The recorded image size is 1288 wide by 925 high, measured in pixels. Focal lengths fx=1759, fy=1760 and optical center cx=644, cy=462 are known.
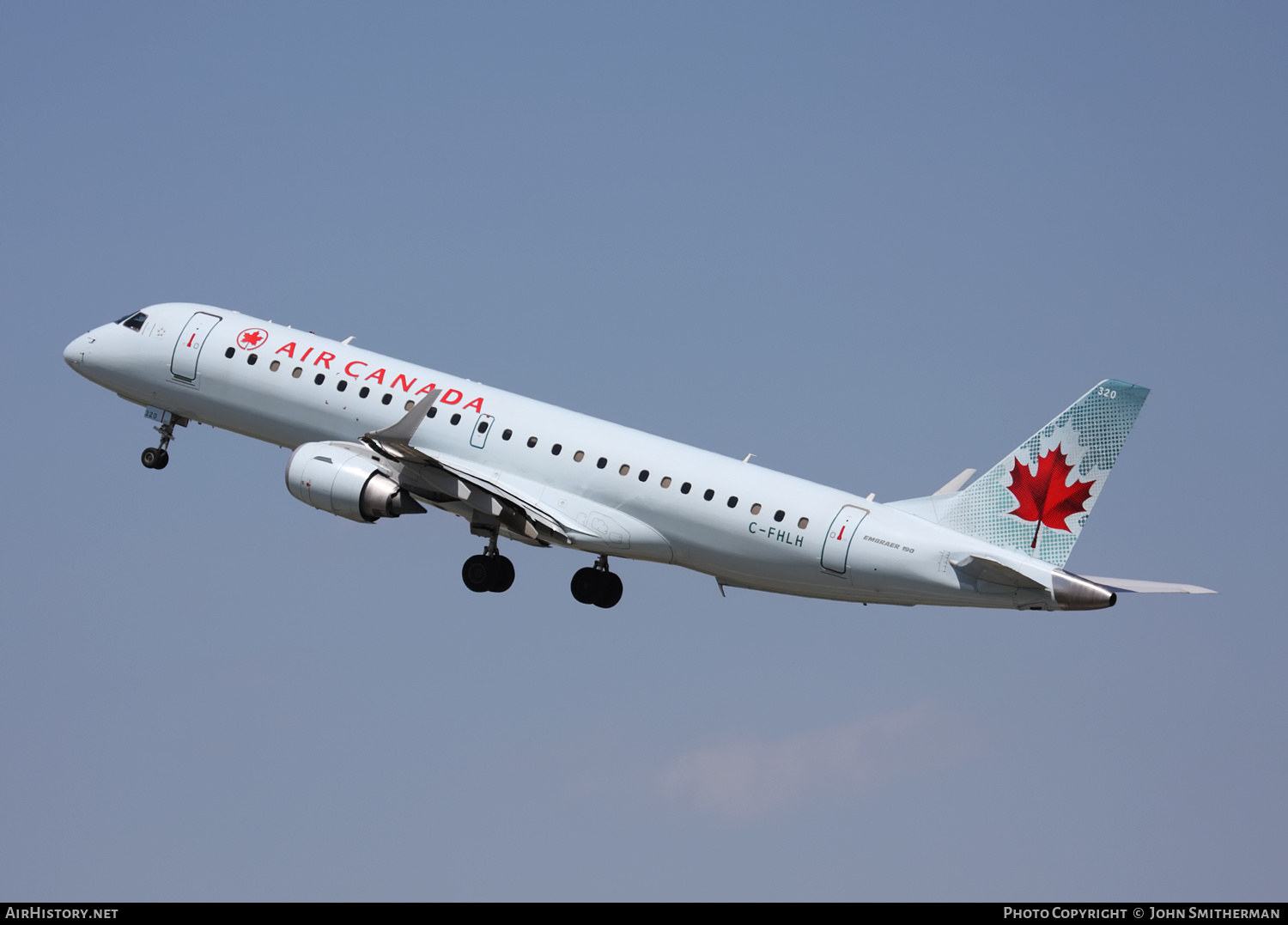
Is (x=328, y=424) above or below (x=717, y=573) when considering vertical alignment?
above

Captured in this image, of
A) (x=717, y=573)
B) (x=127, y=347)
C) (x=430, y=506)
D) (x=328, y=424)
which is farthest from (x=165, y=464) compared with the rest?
(x=717, y=573)

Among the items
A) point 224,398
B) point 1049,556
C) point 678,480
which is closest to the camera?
point 1049,556

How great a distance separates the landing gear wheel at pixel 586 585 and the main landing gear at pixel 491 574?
2380 mm

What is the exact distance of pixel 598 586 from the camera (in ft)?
154

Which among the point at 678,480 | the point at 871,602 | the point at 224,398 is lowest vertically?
the point at 871,602

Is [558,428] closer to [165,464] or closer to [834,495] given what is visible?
[834,495]

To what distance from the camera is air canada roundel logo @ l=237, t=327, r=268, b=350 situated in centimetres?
4747

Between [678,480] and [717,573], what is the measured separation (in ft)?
8.38

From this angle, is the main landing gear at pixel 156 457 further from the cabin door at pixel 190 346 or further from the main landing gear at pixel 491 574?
the main landing gear at pixel 491 574

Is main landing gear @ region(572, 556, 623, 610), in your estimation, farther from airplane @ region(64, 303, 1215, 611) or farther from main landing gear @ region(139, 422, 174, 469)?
main landing gear @ region(139, 422, 174, 469)

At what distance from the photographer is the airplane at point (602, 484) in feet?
133

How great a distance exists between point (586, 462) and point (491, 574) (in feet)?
12.9

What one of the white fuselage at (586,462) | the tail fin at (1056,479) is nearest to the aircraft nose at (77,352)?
the white fuselage at (586,462)

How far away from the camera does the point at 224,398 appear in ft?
156
